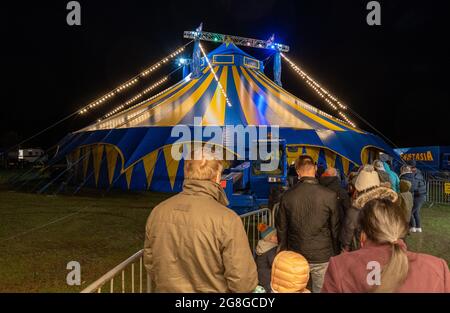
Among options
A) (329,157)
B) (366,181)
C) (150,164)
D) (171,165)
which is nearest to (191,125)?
(171,165)

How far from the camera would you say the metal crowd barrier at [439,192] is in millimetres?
11598

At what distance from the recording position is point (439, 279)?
166cm

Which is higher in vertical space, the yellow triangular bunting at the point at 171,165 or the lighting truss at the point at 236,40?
the lighting truss at the point at 236,40

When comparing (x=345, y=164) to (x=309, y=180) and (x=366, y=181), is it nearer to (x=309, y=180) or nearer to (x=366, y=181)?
(x=366, y=181)

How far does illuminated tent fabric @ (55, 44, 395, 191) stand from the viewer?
13078 mm

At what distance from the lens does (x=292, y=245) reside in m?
3.41

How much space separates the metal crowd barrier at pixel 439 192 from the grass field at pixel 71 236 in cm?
61

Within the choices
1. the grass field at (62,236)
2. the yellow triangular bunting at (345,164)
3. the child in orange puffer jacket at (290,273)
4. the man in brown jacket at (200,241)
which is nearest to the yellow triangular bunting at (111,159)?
the grass field at (62,236)

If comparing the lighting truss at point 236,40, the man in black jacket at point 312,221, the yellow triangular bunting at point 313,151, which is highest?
the lighting truss at point 236,40

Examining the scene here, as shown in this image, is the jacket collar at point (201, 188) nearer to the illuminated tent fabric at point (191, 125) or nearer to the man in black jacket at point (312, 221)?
the man in black jacket at point (312, 221)

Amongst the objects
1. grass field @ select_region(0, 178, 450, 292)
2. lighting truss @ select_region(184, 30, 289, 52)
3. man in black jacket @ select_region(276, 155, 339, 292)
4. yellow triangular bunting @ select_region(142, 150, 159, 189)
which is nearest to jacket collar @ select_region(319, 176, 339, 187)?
man in black jacket @ select_region(276, 155, 339, 292)

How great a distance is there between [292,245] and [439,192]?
35.4 ft

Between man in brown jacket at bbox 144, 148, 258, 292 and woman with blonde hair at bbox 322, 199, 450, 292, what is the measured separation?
0.49m
